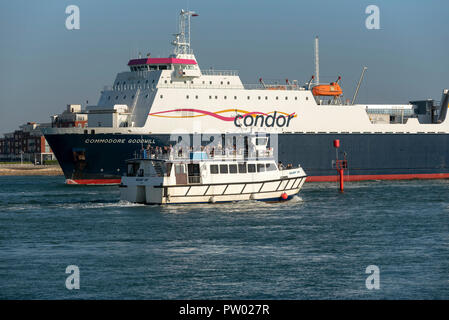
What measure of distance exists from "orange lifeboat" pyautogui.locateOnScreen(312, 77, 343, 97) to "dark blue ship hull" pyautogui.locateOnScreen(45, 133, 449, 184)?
5.24 m

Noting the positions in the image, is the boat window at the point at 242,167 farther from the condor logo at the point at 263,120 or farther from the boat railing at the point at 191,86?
the boat railing at the point at 191,86

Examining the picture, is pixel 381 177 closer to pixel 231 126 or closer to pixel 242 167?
pixel 231 126

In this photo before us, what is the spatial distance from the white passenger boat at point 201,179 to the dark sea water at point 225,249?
34.3 inches

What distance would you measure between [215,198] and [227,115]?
2391 centimetres

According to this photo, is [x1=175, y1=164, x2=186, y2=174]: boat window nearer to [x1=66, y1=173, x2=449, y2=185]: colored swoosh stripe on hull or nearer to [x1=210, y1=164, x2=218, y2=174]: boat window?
[x1=210, y1=164, x2=218, y2=174]: boat window

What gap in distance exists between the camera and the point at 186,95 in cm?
6606

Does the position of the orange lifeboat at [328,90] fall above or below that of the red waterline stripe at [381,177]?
above

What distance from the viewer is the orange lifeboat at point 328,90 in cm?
7469

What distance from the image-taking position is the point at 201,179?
43969 mm

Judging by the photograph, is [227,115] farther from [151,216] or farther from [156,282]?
[156,282]

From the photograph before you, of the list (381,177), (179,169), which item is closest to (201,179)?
(179,169)

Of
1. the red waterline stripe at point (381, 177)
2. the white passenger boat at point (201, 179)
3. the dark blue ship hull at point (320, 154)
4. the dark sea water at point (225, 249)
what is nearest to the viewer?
the dark sea water at point (225, 249)

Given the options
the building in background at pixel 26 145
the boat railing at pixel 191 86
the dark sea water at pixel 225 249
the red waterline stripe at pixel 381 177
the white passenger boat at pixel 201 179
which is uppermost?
the boat railing at pixel 191 86

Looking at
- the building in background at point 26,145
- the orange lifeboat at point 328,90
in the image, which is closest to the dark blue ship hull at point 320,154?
the orange lifeboat at point 328,90
